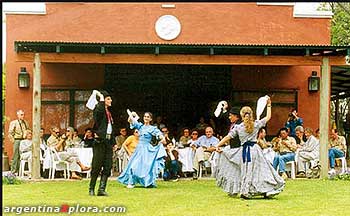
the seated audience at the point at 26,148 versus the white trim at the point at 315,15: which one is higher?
the white trim at the point at 315,15

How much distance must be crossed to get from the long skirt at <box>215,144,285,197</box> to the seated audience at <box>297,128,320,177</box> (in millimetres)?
Result: 3156

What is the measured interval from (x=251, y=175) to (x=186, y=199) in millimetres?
708

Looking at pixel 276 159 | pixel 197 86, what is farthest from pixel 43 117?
pixel 276 159

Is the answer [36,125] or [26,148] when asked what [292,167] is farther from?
[26,148]

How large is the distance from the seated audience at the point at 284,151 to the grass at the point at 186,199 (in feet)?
2.78

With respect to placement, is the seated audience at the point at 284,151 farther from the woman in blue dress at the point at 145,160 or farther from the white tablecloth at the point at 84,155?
the white tablecloth at the point at 84,155

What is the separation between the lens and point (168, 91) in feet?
44.3

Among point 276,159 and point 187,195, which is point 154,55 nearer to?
point 276,159

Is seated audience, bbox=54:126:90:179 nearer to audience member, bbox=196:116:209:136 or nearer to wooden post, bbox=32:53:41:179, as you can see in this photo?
wooden post, bbox=32:53:41:179

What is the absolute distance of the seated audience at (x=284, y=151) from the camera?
1091 cm

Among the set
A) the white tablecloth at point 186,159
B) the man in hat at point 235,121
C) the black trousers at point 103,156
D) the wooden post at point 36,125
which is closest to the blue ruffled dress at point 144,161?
the man in hat at point 235,121

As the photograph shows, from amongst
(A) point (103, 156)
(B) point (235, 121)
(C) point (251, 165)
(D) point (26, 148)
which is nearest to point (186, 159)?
(D) point (26, 148)

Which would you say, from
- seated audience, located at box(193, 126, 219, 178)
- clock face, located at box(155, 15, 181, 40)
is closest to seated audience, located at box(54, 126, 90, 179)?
seated audience, located at box(193, 126, 219, 178)

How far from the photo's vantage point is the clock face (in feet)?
43.6
